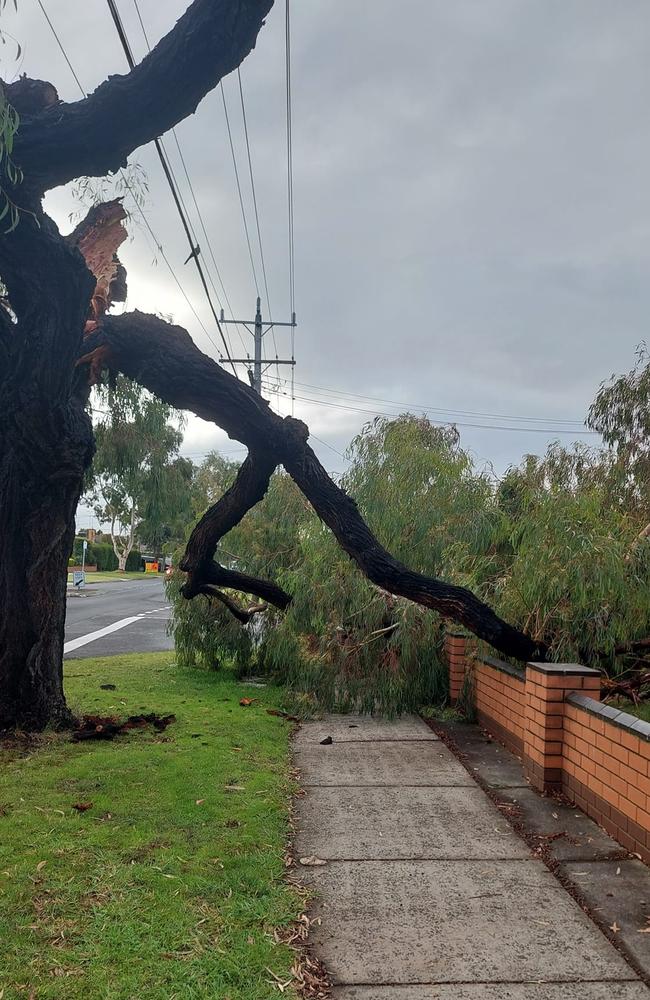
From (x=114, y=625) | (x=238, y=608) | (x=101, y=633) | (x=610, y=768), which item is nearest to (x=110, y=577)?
(x=114, y=625)

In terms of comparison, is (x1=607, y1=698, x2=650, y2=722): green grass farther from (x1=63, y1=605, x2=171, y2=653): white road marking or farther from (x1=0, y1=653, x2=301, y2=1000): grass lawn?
(x1=63, y1=605, x2=171, y2=653): white road marking

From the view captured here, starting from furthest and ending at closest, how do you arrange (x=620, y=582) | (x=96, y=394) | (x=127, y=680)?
(x=96, y=394), (x=127, y=680), (x=620, y=582)

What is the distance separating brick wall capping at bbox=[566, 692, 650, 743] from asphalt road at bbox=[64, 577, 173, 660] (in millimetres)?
9118

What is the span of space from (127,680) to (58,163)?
19.5ft

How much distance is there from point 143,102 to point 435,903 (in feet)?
17.3

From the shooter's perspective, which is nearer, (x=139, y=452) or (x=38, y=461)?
(x=38, y=461)

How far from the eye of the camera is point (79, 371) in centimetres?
641

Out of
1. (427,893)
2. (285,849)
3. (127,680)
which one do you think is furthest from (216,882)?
(127,680)

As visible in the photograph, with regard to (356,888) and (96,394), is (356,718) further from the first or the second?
(96,394)

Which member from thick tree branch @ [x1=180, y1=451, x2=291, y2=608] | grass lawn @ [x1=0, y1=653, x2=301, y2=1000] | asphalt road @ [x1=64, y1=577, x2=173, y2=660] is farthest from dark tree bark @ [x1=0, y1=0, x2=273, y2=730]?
asphalt road @ [x1=64, y1=577, x2=173, y2=660]

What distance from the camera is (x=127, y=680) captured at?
925 cm

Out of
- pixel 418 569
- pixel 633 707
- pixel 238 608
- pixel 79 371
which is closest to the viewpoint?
pixel 633 707

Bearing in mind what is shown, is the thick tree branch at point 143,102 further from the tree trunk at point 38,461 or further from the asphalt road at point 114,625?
the asphalt road at point 114,625

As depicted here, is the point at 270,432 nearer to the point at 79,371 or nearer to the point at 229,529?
the point at 229,529
